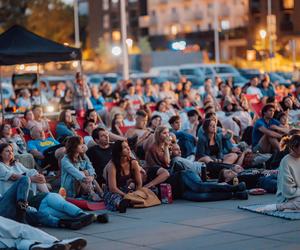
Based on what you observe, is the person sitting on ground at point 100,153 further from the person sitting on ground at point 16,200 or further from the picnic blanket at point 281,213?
the person sitting on ground at point 16,200

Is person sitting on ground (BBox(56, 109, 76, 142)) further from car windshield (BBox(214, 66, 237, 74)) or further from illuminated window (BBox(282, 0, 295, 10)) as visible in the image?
illuminated window (BBox(282, 0, 295, 10))

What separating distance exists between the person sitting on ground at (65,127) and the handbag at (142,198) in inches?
182

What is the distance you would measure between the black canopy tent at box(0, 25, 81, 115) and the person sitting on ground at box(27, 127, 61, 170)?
4143 mm

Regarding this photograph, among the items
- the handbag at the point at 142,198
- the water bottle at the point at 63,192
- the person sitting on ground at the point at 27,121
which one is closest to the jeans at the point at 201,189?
the handbag at the point at 142,198

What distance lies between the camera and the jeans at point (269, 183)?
50.2 feet

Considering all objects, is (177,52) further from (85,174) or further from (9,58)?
(85,174)

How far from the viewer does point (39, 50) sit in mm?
22203

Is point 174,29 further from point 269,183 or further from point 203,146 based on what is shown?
point 269,183

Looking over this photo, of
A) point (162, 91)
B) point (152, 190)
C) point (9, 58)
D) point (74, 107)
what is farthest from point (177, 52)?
point (152, 190)

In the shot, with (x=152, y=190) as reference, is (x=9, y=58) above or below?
above

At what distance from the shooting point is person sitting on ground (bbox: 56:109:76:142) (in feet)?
62.3

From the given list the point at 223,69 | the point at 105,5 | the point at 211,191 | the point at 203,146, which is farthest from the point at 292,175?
the point at 105,5

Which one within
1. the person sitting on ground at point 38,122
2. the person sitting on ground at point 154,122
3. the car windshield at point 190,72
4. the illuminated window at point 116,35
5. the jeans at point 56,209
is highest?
the illuminated window at point 116,35

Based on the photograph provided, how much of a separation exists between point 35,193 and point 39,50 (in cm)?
920
